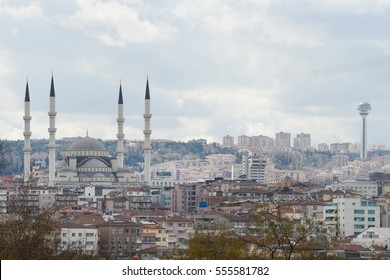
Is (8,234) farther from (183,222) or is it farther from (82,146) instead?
(82,146)

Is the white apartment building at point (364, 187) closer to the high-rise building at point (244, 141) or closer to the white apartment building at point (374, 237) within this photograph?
the white apartment building at point (374, 237)

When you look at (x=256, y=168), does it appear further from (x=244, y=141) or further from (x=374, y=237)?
(x=374, y=237)

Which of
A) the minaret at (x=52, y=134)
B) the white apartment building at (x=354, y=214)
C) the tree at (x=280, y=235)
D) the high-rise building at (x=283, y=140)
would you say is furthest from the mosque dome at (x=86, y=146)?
the high-rise building at (x=283, y=140)

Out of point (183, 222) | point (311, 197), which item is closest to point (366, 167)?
point (311, 197)

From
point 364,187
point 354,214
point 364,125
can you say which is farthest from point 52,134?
point 364,125

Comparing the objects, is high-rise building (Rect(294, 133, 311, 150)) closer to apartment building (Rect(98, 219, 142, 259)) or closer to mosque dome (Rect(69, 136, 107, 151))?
mosque dome (Rect(69, 136, 107, 151))

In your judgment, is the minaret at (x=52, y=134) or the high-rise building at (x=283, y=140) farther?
the high-rise building at (x=283, y=140)

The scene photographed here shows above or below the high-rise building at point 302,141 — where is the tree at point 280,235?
below

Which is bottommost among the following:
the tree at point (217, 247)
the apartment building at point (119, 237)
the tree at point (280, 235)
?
the apartment building at point (119, 237)
